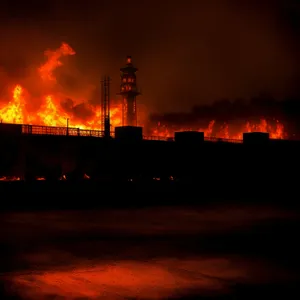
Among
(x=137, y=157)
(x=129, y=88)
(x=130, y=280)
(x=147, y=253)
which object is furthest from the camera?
(x=129, y=88)

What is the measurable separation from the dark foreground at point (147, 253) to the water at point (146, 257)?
3 centimetres

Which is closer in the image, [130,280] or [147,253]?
[130,280]

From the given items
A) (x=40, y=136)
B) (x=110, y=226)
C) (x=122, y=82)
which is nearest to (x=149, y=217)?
(x=110, y=226)

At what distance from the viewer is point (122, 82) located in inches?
3711

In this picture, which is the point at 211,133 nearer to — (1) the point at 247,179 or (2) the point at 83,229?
(1) the point at 247,179

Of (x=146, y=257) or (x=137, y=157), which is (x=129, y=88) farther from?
(x=146, y=257)

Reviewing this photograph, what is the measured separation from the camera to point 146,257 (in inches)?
638

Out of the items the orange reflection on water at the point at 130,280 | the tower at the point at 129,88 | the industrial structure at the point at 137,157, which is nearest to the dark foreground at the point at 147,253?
the orange reflection on water at the point at 130,280

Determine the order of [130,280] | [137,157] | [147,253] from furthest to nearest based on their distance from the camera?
1. [137,157]
2. [147,253]
3. [130,280]

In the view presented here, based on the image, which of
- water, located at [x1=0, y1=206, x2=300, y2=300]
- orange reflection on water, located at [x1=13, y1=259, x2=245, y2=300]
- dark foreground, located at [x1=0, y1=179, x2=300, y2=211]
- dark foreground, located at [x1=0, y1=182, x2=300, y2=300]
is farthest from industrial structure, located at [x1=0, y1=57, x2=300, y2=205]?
orange reflection on water, located at [x1=13, y1=259, x2=245, y2=300]

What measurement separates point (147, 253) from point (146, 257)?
2.46 ft

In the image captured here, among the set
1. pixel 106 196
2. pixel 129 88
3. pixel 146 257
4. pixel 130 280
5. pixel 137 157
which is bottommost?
pixel 130 280

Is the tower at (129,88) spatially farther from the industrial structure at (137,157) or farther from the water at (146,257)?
the water at (146,257)

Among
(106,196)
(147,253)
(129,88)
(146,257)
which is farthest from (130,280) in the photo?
(129,88)
